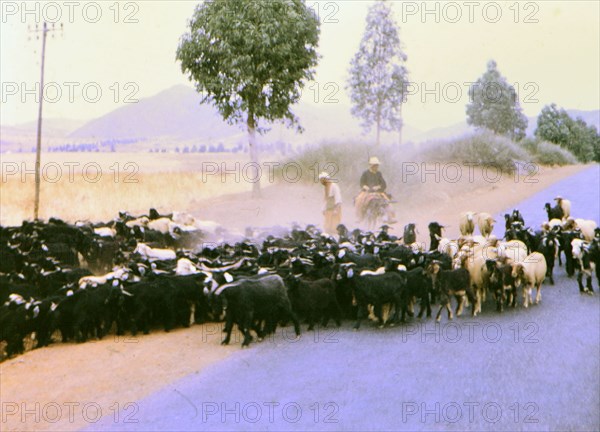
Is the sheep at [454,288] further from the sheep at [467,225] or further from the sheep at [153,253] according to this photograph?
the sheep at [153,253]

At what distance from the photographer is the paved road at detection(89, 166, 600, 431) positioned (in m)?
7.31

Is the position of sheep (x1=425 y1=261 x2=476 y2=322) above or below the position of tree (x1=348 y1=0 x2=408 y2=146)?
below

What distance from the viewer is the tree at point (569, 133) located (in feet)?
126

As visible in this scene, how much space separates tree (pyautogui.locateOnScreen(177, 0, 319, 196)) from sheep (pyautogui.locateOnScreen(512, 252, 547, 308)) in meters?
12.5

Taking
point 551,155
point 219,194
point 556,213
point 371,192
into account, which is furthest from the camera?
point 551,155

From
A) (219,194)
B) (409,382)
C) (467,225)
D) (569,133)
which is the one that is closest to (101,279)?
(409,382)

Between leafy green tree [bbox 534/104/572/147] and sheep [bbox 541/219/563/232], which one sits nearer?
sheep [bbox 541/219/563/232]

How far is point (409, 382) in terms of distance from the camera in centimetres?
808

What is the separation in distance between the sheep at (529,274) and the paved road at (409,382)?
0.48 meters

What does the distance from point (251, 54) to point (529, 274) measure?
511 inches

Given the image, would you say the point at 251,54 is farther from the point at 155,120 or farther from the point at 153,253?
the point at 155,120

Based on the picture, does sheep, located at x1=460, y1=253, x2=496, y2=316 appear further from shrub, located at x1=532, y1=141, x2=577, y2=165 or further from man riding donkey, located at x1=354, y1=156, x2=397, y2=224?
shrub, located at x1=532, y1=141, x2=577, y2=165

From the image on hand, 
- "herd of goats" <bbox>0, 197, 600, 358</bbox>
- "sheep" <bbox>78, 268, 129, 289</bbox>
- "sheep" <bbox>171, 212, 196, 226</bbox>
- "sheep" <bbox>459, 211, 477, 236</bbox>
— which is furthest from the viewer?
"sheep" <bbox>171, 212, 196, 226</bbox>

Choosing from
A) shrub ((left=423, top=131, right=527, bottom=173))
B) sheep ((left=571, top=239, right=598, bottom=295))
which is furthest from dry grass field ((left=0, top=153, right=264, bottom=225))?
sheep ((left=571, top=239, right=598, bottom=295))
